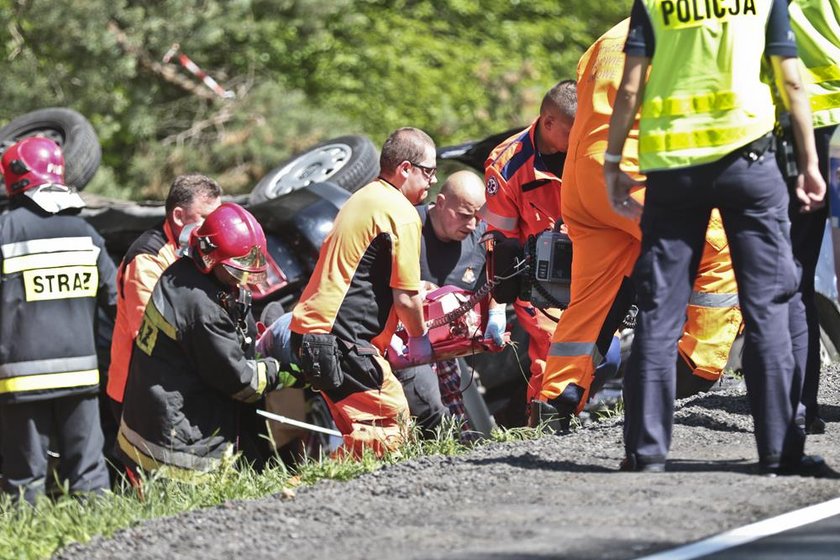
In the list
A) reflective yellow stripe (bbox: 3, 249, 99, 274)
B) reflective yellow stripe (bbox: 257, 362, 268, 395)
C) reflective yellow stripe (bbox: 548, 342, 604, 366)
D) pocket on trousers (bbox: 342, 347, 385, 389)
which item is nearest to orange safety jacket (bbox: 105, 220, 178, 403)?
reflective yellow stripe (bbox: 3, 249, 99, 274)

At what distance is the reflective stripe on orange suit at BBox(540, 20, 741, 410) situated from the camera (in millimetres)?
6527

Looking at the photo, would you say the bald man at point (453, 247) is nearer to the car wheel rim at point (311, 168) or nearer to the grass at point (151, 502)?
the grass at point (151, 502)

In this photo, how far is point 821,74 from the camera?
20.6ft

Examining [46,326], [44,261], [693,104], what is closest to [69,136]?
[44,261]

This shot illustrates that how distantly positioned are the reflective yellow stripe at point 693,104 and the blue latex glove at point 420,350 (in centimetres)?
226

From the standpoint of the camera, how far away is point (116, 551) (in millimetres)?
4812

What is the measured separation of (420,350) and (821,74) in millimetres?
2321

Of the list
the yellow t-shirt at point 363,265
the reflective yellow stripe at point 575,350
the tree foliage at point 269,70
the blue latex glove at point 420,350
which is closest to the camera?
the reflective yellow stripe at point 575,350

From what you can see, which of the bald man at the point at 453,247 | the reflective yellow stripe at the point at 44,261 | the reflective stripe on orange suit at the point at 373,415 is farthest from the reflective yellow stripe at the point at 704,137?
the reflective yellow stripe at the point at 44,261

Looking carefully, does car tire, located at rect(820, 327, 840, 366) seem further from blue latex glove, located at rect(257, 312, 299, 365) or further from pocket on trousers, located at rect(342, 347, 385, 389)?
blue latex glove, located at rect(257, 312, 299, 365)

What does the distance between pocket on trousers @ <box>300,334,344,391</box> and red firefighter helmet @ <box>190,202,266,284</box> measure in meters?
0.38

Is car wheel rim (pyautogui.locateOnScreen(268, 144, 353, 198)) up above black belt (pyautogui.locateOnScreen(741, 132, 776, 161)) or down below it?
below

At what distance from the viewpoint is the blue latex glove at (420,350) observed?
7.32 meters

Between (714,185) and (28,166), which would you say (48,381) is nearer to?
(28,166)
